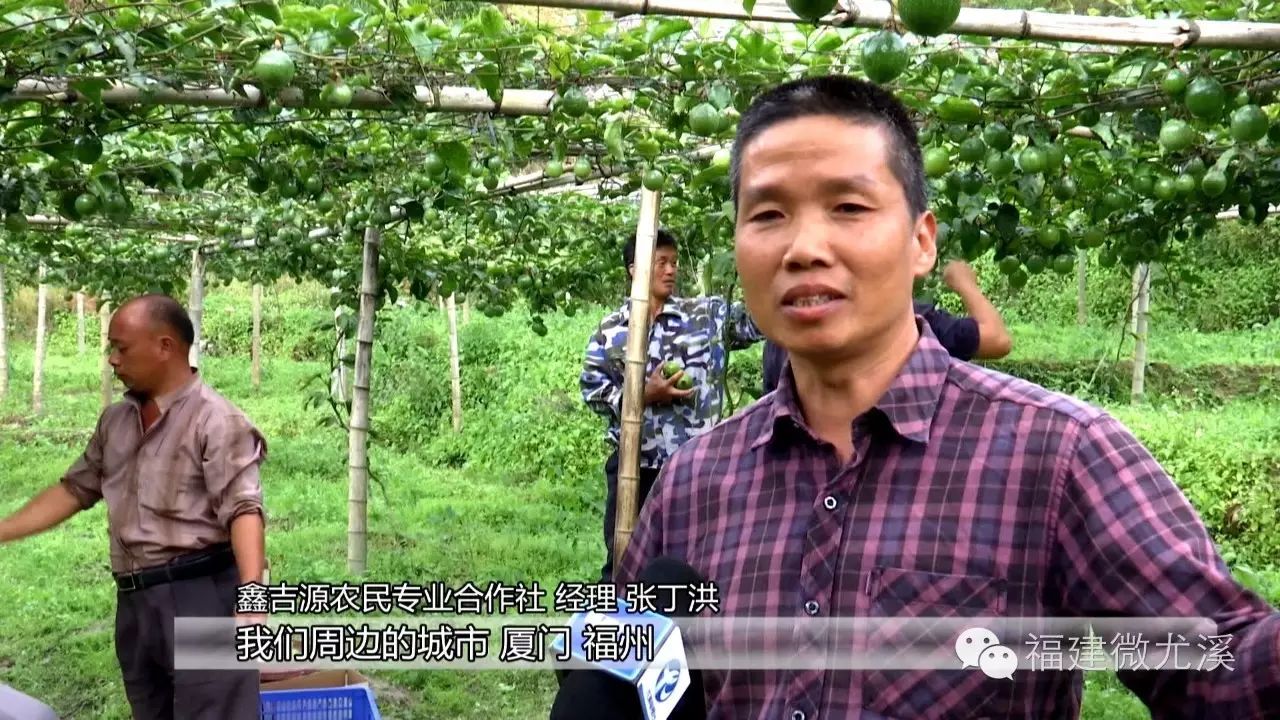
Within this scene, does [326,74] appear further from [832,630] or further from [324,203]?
[832,630]

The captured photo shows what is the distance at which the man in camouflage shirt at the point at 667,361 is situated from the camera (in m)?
3.89

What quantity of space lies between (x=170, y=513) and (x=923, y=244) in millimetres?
2413

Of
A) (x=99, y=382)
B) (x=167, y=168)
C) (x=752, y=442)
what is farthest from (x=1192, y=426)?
(x=99, y=382)

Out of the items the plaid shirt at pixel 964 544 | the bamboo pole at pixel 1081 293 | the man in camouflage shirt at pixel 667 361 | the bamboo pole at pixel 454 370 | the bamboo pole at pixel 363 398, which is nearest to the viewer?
the plaid shirt at pixel 964 544

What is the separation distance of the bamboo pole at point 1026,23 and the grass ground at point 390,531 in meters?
2.90

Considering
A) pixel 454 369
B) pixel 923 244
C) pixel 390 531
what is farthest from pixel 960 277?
pixel 454 369

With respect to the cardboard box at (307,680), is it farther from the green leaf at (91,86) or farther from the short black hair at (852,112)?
the short black hair at (852,112)

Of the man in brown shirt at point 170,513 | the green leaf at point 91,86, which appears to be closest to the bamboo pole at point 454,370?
the man in brown shirt at point 170,513

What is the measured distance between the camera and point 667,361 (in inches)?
154

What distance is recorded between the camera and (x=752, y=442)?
3.92 ft

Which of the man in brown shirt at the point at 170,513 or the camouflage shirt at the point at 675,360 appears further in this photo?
the camouflage shirt at the point at 675,360

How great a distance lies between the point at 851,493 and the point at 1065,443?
0.20 meters

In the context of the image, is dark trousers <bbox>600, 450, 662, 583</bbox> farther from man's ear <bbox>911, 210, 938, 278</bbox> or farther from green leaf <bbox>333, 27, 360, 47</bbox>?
man's ear <bbox>911, 210, 938, 278</bbox>

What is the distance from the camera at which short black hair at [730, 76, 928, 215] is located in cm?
106
